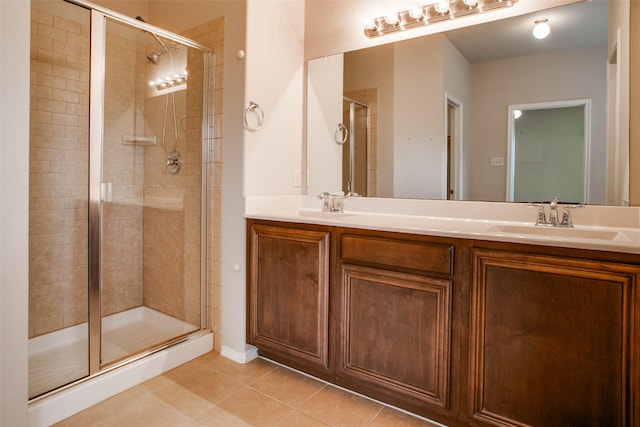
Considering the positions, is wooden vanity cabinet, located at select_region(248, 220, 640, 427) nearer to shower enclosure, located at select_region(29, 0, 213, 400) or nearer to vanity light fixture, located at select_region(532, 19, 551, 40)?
shower enclosure, located at select_region(29, 0, 213, 400)

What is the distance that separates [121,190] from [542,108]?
97.1 inches

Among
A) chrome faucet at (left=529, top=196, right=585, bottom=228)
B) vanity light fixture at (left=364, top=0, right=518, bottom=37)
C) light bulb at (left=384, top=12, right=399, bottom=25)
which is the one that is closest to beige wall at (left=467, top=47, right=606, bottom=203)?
chrome faucet at (left=529, top=196, right=585, bottom=228)


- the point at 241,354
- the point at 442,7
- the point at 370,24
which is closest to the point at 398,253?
the point at 241,354

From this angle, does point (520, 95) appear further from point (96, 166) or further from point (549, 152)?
point (96, 166)

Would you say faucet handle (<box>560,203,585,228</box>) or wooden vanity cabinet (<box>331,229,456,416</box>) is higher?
faucet handle (<box>560,203,585,228</box>)

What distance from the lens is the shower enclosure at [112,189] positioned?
6.30 feet

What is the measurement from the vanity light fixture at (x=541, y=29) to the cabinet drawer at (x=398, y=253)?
1193 mm

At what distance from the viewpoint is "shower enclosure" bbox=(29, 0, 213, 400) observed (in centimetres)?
192

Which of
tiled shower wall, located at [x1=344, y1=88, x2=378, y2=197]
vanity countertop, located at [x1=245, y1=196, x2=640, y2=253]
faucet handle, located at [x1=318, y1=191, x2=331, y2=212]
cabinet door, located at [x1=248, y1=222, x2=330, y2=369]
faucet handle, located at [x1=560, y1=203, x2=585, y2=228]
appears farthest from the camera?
faucet handle, located at [x1=318, y1=191, x2=331, y2=212]

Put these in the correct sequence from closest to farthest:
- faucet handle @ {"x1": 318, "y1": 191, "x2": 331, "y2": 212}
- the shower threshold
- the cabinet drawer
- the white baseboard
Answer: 1. the cabinet drawer
2. the shower threshold
3. the white baseboard
4. faucet handle @ {"x1": 318, "y1": 191, "x2": 331, "y2": 212}

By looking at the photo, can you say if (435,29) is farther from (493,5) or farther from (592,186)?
(592,186)

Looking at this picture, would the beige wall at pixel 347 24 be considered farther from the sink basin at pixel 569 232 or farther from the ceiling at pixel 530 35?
the sink basin at pixel 569 232

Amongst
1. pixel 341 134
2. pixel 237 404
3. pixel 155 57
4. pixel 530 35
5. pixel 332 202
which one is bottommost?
pixel 237 404

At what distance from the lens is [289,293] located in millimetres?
2010
